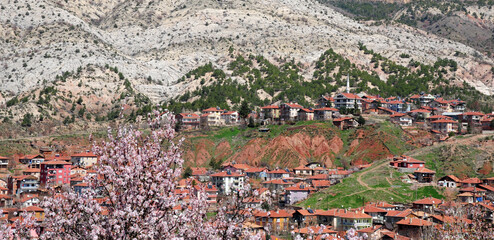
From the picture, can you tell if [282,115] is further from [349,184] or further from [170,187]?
[170,187]

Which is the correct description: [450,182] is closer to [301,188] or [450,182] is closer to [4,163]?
[301,188]

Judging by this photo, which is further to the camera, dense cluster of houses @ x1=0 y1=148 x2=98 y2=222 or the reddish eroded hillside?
the reddish eroded hillside

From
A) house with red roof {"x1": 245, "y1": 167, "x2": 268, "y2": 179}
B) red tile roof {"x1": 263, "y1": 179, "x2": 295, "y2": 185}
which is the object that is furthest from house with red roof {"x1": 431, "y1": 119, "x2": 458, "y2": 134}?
red tile roof {"x1": 263, "y1": 179, "x2": 295, "y2": 185}

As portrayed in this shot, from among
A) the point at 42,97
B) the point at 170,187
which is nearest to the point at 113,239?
the point at 170,187

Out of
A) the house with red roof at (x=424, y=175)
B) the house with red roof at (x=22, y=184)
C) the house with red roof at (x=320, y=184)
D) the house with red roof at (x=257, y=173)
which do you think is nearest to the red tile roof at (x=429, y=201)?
the house with red roof at (x=424, y=175)

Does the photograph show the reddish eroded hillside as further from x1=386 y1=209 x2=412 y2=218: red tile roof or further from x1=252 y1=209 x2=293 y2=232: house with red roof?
x1=386 y1=209 x2=412 y2=218: red tile roof
